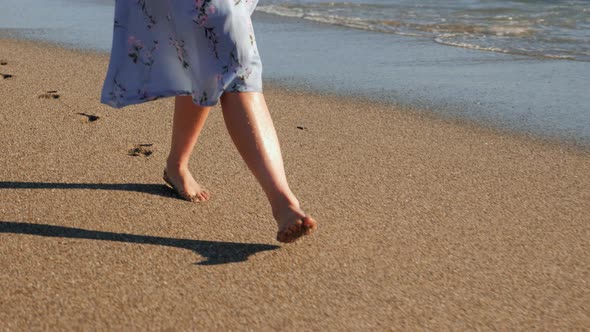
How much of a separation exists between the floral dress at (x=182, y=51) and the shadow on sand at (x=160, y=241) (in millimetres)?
414

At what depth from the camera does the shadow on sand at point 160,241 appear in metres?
2.55

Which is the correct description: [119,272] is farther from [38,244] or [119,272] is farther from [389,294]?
[389,294]

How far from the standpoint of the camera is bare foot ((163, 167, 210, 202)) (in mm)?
2996

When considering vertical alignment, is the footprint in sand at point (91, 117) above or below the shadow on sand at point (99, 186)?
below

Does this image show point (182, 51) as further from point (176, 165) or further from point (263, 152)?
point (176, 165)

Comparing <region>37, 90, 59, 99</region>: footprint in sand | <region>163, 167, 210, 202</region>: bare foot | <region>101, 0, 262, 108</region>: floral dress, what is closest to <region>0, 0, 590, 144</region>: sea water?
<region>37, 90, 59, 99</region>: footprint in sand

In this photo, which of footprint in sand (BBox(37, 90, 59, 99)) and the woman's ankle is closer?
the woman's ankle

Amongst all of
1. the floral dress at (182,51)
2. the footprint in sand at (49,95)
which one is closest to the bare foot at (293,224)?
the floral dress at (182,51)

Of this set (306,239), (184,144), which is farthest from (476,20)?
(306,239)

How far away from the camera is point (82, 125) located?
3.91 m

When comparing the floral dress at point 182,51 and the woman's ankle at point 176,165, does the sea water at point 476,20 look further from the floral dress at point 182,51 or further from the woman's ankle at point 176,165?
the floral dress at point 182,51

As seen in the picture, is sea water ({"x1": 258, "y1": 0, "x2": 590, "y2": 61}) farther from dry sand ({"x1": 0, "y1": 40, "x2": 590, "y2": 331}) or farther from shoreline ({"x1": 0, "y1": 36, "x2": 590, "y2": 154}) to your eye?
dry sand ({"x1": 0, "y1": 40, "x2": 590, "y2": 331})

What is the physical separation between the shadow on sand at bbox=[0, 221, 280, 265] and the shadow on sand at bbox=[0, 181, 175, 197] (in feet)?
1.20

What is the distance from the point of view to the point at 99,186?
3111 mm
